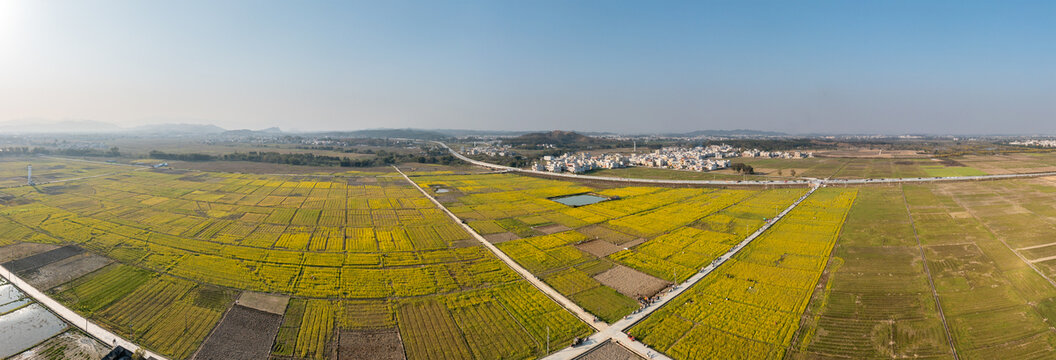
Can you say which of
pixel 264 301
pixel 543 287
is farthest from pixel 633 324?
pixel 264 301

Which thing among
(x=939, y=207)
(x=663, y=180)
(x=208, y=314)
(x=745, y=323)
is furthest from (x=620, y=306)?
(x=663, y=180)

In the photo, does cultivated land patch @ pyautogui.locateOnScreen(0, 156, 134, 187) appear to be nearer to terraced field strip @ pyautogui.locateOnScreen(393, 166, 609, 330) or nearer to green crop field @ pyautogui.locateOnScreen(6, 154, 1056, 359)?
green crop field @ pyautogui.locateOnScreen(6, 154, 1056, 359)

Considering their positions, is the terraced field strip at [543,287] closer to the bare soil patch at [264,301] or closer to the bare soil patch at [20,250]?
the bare soil patch at [264,301]

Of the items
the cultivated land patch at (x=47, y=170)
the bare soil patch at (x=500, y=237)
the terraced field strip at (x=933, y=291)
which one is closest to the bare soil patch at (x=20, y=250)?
the bare soil patch at (x=500, y=237)

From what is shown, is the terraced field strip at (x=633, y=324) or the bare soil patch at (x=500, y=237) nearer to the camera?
the terraced field strip at (x=633, y=324)

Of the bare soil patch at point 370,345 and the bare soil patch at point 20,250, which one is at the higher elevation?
the bare soil patch at point 20,250
